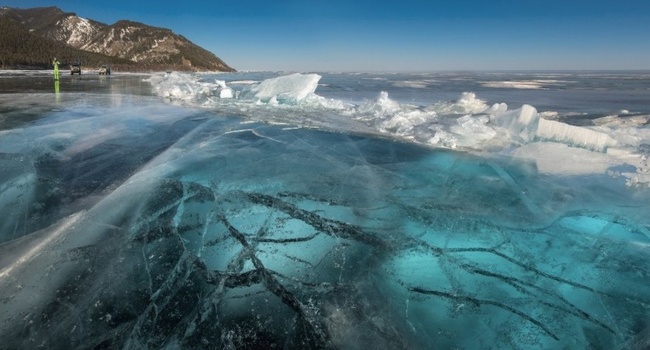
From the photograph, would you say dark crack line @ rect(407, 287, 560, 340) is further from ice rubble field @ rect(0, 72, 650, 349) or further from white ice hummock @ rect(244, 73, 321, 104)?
white ice hummock @ rect(244, 73, 321, 104)

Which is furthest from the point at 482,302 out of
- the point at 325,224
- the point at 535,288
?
the point at 325,224

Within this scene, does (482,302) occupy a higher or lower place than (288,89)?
lower

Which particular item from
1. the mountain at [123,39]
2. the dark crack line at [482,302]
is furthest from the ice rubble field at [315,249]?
the mountain at [123,39]

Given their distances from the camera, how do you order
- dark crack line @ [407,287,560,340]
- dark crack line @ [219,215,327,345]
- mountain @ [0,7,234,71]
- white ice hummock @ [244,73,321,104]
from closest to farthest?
1. dark crack line @ [219,215,327,345]
2. dark crack line @ [407,287,560,340]
3. white ice hummock @ [244,73,321,104]
4. mountain @ [0,7,234,71]

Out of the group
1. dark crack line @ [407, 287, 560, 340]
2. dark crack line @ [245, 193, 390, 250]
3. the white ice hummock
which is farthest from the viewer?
the white ice hummock

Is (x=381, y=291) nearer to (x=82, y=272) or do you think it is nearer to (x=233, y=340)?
(x=233, y=340)

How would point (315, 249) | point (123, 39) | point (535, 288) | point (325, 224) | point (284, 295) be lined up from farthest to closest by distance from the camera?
point (123, 39)
point (325, 224)
point (315, 249)
point (535, 288)
point (284, 295)

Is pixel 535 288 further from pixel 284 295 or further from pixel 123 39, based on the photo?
pixel 123 39

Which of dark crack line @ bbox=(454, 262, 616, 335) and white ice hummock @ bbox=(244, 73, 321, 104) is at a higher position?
white ice hummock @ bbox=(244, 73, 321, 104)

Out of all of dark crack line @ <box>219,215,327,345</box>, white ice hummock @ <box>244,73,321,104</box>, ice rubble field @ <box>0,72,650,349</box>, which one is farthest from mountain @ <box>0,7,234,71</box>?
dark crack line @ <box>219,215,327,345</box>
